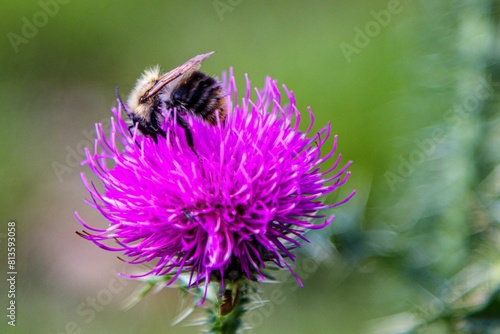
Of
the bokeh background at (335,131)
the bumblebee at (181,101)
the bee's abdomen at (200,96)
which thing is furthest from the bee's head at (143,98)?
the bokeh background at (335,131)

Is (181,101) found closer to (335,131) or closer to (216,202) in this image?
(216,202)

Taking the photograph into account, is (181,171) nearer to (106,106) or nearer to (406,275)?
(406,275)

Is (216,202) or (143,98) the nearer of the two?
(216,202)

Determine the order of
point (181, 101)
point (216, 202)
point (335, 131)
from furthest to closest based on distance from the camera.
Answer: point (335, 131)
point (181, 101)
point (216, 202)

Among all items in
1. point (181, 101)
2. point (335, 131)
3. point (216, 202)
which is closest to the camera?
point (216, 202)

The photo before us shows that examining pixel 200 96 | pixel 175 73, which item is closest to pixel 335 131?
pixel 200 96

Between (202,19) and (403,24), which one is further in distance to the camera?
(202,19)

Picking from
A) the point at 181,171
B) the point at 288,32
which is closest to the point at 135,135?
the point at 181,171
